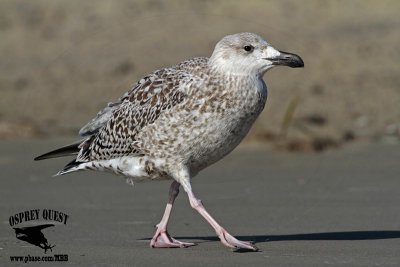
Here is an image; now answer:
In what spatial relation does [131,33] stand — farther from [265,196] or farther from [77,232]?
[77,232]

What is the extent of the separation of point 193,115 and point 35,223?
2225 mm

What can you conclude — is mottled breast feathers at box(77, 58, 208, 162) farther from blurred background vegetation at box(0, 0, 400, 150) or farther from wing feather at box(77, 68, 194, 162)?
blurred background vegetation at box(0, 0, 400, 150)

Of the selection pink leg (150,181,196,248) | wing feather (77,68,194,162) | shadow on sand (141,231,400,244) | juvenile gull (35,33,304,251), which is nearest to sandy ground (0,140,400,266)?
shadow on sand (141,231,400,244)

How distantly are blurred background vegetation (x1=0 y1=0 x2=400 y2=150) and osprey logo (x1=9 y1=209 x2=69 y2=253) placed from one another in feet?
16.8

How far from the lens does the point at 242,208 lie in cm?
1181

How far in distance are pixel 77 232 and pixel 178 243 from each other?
1.15 m

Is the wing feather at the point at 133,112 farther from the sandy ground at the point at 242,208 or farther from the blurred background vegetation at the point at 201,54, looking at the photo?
the blurred background vegetation at the point at 201,54

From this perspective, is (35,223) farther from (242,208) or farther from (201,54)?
(201,54)

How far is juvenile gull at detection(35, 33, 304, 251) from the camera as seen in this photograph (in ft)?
31.2

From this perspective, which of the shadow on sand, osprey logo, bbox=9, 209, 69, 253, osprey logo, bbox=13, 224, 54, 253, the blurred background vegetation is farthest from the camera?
the blurred background vegetation

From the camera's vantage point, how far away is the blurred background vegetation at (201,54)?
60.3 ft

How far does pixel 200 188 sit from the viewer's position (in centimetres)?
1342

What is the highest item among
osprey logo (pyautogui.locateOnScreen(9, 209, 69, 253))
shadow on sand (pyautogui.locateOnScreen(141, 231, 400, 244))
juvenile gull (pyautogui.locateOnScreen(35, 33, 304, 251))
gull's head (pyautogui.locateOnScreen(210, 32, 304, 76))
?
gull's head (pyautogui.locateOnScreen(210, 32, 304, 76))

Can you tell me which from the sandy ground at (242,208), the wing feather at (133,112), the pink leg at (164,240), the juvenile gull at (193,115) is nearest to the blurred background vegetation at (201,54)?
the sandy ground at (242,208)
